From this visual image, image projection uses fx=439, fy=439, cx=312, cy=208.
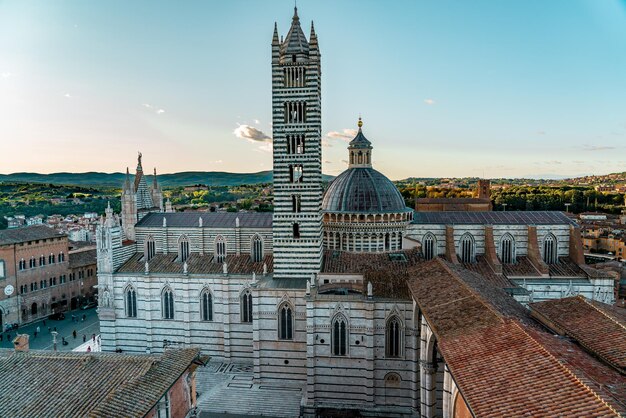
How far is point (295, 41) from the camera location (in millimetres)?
28234

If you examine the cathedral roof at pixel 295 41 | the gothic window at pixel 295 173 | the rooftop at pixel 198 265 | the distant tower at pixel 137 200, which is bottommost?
the rooftop at pixel 198 265

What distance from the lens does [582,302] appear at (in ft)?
56.9

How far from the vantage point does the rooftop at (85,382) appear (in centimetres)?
1402

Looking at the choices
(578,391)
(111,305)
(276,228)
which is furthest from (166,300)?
(578,391)

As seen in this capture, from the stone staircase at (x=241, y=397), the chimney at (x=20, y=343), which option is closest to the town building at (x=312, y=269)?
the stone staircase at (x=241, y=397)

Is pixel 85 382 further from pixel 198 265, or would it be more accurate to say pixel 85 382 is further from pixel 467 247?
pixel 467 247

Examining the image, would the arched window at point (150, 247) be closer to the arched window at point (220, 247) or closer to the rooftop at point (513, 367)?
the arched window at point (220, 247)

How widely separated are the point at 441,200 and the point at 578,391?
208 ft

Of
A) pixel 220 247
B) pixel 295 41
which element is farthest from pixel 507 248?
pixel 220 247

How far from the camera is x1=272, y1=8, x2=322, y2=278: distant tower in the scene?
2811cm

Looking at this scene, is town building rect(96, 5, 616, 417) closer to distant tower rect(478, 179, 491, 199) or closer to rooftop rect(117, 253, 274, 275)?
rooftop rect(117, 253, 274, 275)

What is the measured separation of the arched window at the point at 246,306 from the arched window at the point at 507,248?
61.0 feet

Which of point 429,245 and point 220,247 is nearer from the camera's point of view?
point 429,245

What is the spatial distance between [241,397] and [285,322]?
16.8ft
